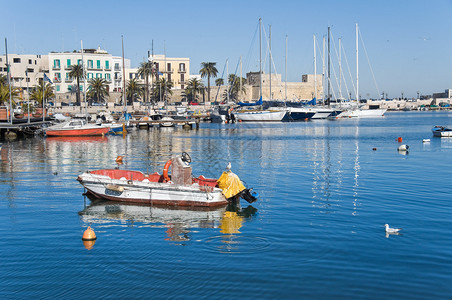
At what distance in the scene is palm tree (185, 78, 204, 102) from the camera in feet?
402

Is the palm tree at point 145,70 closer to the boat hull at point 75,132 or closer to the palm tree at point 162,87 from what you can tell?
the palm tree at point 162,87

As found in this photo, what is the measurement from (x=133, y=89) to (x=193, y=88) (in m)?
19.0

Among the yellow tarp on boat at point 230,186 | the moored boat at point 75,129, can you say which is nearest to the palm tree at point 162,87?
the moored boat at point 75,129

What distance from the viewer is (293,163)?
37156 millimetres

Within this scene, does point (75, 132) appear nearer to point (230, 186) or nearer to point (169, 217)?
point (230, 186)

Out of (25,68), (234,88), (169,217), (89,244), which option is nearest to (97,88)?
(25,68)

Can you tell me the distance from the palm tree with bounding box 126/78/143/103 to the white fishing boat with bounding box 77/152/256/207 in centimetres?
8773

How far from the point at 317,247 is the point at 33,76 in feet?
340

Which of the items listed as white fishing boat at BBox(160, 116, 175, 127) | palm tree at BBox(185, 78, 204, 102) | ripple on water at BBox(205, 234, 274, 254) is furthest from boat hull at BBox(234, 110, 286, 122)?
ripple on water at BBox(205, 234, 274, 254)

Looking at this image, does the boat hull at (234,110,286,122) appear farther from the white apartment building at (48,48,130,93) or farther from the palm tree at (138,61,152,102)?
the white apartment building at (48,48,130,93)

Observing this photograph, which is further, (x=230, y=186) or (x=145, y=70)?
(x=145, y=70)

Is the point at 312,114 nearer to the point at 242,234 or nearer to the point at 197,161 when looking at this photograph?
the point at 197,161

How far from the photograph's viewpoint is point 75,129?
6038 centimetres

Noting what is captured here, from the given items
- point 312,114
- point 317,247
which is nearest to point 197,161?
point 317,247
